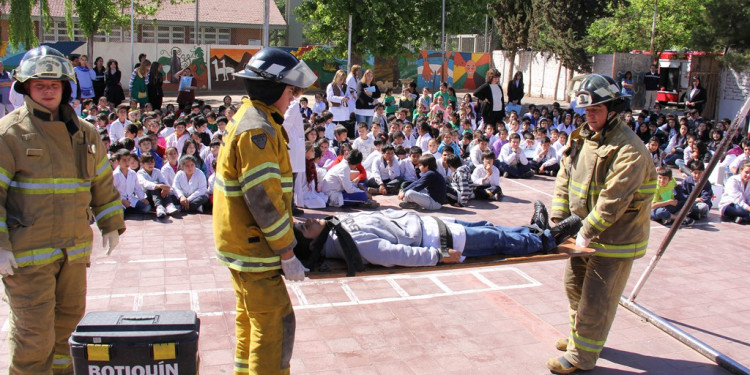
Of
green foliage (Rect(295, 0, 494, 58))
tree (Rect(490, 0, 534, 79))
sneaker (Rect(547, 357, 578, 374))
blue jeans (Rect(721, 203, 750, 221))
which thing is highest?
tree (Rect(490, 0, 534, 79))

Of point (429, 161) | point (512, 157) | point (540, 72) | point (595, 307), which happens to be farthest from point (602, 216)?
point (540, 72)

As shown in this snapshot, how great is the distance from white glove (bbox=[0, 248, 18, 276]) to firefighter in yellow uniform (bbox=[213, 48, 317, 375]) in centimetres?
120

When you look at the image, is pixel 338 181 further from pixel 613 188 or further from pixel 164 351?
pixel 164 351

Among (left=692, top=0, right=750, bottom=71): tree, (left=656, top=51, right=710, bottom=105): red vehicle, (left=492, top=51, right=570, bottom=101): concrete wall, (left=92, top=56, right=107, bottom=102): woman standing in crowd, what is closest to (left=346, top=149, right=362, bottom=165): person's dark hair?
(left=92, top=56, right=107, bottom=102): woman standing in crowd

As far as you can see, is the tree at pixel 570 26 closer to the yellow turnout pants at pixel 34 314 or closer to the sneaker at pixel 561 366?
the sneaker at pixel 561 366

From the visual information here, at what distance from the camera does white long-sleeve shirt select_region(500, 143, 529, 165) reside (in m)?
13.5

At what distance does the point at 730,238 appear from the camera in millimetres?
9578

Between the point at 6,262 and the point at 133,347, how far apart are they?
93 cm

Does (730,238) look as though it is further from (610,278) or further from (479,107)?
(479,107)

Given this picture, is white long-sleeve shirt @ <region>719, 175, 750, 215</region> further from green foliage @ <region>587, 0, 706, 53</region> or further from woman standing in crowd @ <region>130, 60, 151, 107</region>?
green foliage @ <region>587, 0, 706, 53</region>

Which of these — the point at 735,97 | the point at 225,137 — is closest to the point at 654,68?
the point at 735,97

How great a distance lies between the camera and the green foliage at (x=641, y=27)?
27.3 metres

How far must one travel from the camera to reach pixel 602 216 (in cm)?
477

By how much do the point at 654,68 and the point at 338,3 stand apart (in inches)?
517
